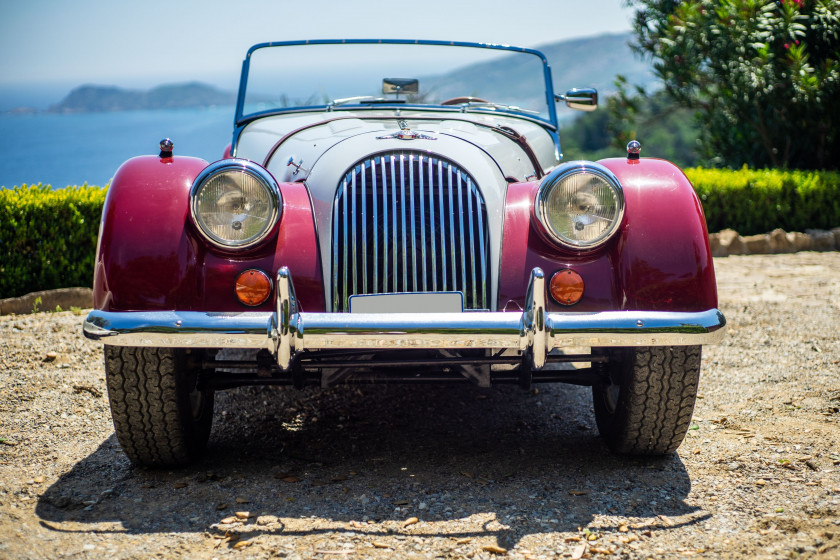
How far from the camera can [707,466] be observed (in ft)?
10.3

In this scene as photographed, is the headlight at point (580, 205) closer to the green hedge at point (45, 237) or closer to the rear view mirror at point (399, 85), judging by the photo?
the rear view mirror at point (399, 85)

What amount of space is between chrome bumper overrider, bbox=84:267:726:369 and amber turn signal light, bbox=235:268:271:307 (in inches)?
6.7

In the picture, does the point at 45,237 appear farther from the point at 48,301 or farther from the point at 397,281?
the point at 397,281

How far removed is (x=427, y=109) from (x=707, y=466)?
225 centimetres

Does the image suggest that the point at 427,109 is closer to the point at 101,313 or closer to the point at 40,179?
the point at 101,313

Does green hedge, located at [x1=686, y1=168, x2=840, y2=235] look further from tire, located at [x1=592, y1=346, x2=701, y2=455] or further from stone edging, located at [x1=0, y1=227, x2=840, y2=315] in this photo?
tire, located at [x1=592, y1=346, x2=701, y2=455]

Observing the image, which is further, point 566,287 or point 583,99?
point 583,99

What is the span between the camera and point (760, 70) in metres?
8.52

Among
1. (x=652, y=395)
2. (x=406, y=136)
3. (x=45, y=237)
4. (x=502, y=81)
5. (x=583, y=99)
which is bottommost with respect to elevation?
(x=652, y=395)

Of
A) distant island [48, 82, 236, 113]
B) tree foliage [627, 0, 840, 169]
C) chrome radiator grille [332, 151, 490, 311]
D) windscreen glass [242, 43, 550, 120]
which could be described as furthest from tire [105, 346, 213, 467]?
tree foliage [627, 0, 840, 169]

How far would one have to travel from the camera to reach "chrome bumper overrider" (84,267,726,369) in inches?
99.4

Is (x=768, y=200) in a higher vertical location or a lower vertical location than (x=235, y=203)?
lower

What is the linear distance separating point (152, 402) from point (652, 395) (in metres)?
1.79

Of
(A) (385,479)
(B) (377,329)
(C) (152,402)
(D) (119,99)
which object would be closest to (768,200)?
(A) (385,479)
